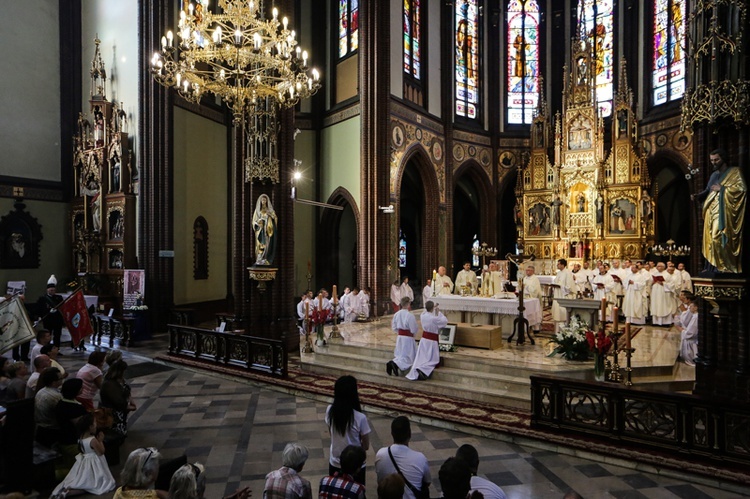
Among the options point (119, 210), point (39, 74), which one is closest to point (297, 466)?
point (119, 210)

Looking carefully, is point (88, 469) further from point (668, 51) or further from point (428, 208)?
point (668, 51)

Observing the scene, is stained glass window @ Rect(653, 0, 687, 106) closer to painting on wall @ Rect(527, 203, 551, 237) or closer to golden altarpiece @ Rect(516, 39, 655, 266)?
golden altarpiece @ Rect(516, 39, 655, 266)

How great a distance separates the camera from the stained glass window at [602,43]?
2266 centimetres

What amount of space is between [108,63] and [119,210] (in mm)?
5785

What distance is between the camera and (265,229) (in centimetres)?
1199

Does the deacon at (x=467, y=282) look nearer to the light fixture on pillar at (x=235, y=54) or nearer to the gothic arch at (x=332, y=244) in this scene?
the gothic arch at (x=332, y=244)

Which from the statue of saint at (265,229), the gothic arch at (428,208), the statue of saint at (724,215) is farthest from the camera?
the gothic arch at (428,208)

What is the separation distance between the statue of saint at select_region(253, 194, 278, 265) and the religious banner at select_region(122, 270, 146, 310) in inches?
235

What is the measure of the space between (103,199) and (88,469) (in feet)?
47.1

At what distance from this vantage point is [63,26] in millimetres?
18297

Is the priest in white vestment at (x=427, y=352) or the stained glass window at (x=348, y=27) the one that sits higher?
the stained glass window at (x=348, y=27)

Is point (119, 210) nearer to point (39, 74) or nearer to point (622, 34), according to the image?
point (39, 74)

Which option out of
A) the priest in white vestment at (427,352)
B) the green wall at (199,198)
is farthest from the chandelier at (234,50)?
the green wall at (199,198)

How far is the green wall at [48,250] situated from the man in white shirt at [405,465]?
1820cm
